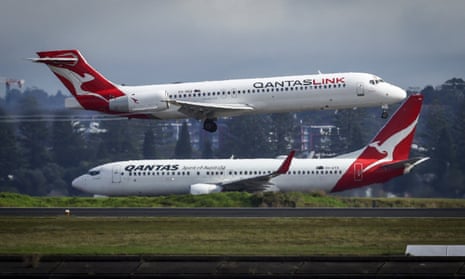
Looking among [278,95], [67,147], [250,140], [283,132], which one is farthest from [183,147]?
[278,95]

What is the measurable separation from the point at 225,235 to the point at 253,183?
30.2 m

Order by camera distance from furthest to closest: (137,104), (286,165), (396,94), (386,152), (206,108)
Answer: (386,152), (286,165), (396,94), (137,104), (206,108)

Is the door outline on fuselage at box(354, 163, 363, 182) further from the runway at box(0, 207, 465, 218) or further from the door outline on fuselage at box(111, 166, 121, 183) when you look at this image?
the runway at box(0, 207, 465, 218)

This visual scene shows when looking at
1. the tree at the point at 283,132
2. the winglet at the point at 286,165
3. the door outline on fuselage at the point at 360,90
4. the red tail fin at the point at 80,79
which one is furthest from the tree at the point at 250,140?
the door outline on fuselage at the point at 360,90

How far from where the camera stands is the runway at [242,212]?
56781 millimetres

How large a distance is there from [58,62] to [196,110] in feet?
29.8

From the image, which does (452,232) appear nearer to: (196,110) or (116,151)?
(196,110)

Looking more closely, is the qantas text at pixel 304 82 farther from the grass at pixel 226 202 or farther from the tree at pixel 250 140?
the tree at pixel 250 140

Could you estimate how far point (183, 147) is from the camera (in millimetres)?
127438

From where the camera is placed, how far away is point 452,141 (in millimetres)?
108250

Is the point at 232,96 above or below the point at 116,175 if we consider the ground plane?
above

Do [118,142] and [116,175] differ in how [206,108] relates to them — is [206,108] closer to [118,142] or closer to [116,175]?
[116,175]

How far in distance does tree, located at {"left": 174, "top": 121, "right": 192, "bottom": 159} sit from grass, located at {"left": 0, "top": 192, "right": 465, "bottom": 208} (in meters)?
54.2

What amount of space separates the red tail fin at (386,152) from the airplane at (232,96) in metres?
8.47
